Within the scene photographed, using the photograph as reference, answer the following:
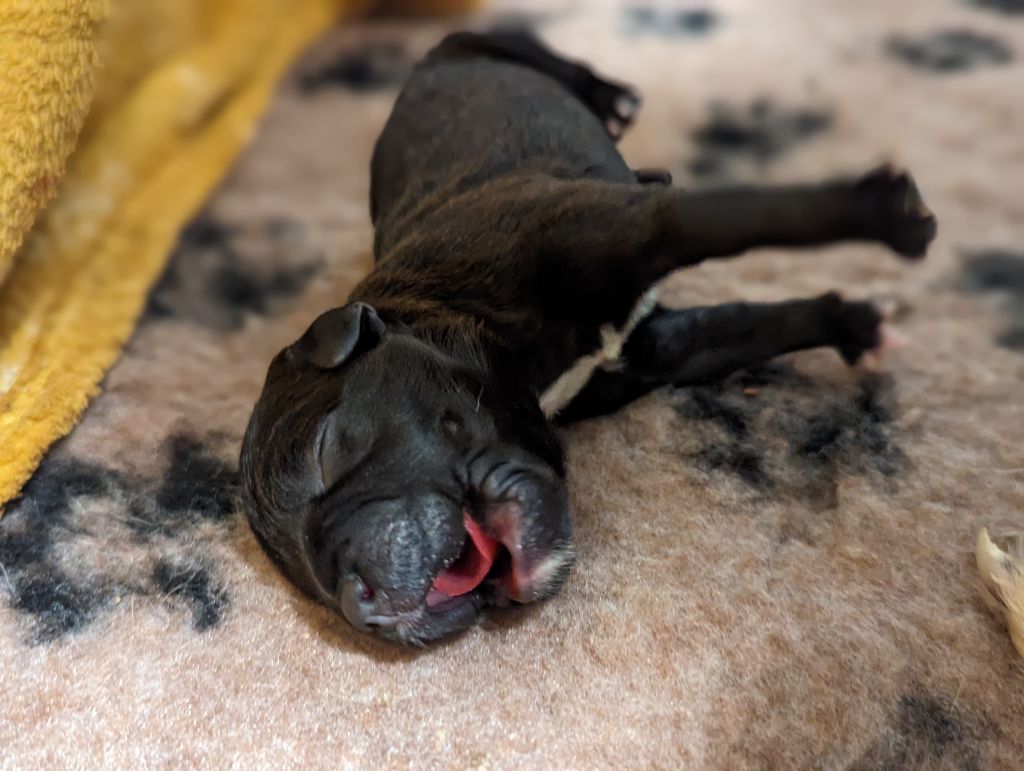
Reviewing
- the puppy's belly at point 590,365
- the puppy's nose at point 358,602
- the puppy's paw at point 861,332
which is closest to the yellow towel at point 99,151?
the puppy's nose at point 358,602

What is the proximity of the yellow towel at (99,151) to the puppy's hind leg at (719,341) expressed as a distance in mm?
974

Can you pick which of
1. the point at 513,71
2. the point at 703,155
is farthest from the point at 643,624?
the point at 703,155

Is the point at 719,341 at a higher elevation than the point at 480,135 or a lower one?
lower

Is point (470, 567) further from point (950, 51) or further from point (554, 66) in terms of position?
point (950, 51)

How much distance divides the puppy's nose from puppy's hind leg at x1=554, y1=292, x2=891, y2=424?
1.72 feet

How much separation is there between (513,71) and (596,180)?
574mm

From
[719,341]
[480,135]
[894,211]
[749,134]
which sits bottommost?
[749,134]

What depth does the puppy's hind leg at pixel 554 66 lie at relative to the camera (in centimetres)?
225

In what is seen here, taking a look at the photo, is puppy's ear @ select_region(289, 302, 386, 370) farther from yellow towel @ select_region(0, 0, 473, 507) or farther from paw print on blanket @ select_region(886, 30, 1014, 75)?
paw print on blanket @ select_region(886, 30, 1014, 75)

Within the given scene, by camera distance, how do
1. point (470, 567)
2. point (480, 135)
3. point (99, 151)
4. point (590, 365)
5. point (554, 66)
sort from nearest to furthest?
point (470, 567) → point (590, 365) → point (480, 135) → point (554, 66) → point (99, 151)

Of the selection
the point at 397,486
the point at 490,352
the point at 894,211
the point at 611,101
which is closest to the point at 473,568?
the point at 397,486

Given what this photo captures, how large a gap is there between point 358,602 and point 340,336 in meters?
0.35

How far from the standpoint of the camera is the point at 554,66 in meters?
2.26

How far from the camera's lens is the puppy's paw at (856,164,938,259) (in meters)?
1.26
